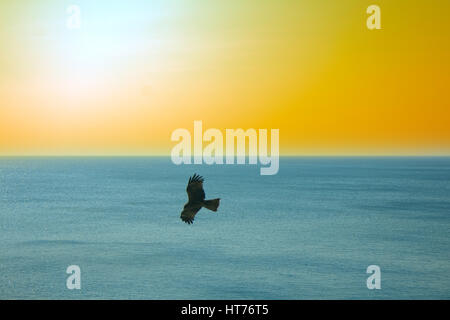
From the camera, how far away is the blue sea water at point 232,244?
55438 mm

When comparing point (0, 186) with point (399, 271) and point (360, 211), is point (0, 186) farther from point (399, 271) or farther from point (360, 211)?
point (399, 271)

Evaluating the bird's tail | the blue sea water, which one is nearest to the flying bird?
the bird's tail

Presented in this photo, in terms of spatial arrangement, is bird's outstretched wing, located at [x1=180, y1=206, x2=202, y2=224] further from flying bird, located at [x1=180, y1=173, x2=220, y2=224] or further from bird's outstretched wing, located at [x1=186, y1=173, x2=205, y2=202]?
bird's outstretched wing, located at [x1=186, y1=173, x2=205, y2=202]

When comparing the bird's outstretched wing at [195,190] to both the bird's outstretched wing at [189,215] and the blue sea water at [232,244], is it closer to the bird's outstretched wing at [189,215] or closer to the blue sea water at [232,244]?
the bird's outstretched wing at [189,215]

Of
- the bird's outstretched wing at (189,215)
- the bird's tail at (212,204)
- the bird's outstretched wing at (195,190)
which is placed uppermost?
the bird's outstretched wing at (195,190)

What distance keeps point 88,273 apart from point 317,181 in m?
104

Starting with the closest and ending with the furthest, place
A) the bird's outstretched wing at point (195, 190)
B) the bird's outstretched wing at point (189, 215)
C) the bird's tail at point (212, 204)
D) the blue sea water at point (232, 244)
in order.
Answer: the bird's outstretched wing at point (189, 215)
the bird's tail at point (212, 204)
the bird's outstretched wing at point (195, 190)
the blue sea water at point (232, 244)

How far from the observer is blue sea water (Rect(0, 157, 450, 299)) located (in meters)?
55.4

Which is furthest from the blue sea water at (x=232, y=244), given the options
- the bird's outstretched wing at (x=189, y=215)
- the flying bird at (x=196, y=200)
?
the bird's outstretched wing at (x=189, y=215)

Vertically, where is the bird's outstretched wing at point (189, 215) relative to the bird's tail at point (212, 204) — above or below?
below

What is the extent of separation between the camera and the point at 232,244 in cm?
7500

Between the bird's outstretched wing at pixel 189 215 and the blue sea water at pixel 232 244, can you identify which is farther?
the blue sea water at pixel 232 244

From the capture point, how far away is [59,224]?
8888 centimetres

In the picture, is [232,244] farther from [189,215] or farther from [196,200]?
[189,215]
